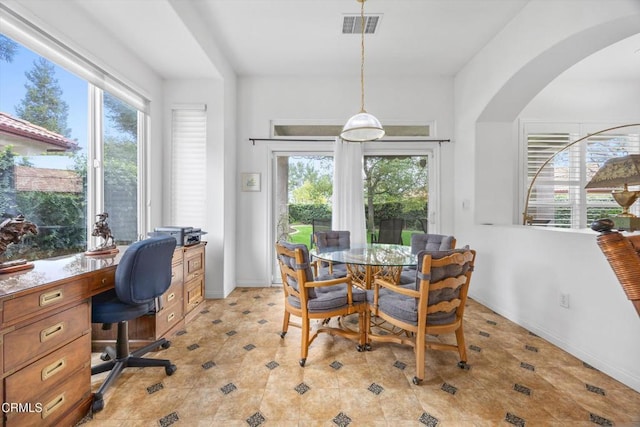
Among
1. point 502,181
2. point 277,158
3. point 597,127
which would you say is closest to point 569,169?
point 597,127

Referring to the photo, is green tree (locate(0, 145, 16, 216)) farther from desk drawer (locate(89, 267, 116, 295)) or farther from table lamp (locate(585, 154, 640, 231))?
table lamp (locate(585, 154, 640, 231))

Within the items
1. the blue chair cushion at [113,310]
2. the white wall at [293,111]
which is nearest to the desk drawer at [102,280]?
the blue chair cushion at [113,310]

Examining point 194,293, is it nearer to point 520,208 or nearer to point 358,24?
point 358,24

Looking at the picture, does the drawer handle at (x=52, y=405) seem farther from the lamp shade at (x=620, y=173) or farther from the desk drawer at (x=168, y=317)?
the lamp shade at (x=620, y=173)

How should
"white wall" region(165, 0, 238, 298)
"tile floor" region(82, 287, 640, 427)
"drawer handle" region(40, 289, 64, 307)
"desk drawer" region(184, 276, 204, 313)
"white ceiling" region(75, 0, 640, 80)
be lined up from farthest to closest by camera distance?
1. "white wall" region(165, 0, 238, 298)
2. "desk drawer" region(184, 276, 204, 313)
3. "white ceiling" region(75, 0, 640, 80)
4. "tile floor" region(82, 287, 640, 427)
5. "drawer handle" region(40, 289, 64, 307)

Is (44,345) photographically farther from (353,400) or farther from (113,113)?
(113,113)

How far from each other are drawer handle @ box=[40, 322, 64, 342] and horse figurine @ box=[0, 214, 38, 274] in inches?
17.0

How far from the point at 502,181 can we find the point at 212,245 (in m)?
3.94

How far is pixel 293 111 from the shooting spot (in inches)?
151

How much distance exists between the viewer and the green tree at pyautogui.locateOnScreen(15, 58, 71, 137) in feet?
6.31

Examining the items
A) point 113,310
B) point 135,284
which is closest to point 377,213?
point 135,284
